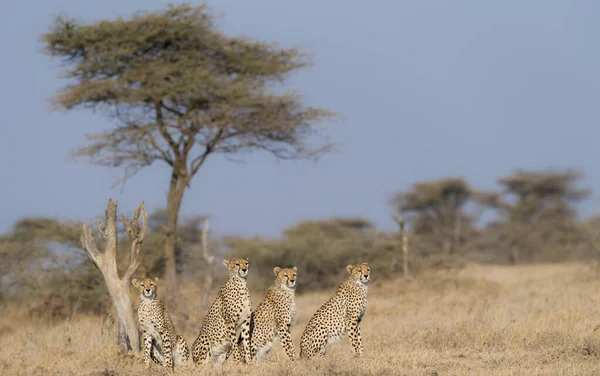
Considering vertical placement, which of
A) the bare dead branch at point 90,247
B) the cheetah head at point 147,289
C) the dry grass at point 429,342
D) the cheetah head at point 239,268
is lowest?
the dry grass at point 429,342

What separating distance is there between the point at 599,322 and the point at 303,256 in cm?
1012

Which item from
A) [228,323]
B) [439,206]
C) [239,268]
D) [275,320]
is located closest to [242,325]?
[228,323]

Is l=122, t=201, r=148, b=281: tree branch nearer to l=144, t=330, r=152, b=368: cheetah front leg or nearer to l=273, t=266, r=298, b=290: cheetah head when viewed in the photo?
l=144, t=330, r=152, b=368: cheetah front leg

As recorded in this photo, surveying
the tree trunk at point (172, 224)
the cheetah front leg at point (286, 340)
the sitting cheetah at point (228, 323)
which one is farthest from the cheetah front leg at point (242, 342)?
the tree trunk at point (172, 224)

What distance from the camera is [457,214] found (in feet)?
102

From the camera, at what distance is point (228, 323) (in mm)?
7828

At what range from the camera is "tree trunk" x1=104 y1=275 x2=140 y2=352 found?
339 inches

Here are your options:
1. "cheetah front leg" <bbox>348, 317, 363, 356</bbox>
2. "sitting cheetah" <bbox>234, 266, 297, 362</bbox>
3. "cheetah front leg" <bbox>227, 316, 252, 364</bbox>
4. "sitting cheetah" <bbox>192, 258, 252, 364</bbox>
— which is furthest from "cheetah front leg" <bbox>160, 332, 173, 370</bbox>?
"cheetah front leg" <bbox>348, 317, 363, 356</bbox>

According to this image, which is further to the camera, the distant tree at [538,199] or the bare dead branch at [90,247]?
the distant tree at [538,199]

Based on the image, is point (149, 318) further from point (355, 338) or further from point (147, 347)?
point (355, 338)

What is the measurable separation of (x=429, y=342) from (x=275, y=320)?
5.80 feet

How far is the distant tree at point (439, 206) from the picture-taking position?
3056cm

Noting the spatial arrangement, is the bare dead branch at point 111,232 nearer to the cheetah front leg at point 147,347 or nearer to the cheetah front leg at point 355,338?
the cheetah front leg at point 147,347

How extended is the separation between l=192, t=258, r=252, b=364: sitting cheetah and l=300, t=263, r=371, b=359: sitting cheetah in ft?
1.90
